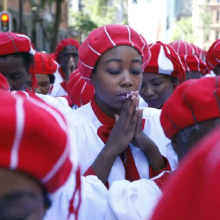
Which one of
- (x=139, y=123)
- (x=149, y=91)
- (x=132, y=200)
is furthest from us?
(x=149, y=91)

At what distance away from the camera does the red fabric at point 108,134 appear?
8.95 ft

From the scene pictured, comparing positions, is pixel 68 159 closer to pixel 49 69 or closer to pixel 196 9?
pixel 49 69

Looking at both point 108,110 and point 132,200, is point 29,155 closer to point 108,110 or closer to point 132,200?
point 132,200

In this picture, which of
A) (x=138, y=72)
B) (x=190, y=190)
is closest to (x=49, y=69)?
(x=138, y=72)

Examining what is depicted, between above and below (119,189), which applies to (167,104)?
above

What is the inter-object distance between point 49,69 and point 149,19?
4113mm

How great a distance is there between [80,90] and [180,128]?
113 inches

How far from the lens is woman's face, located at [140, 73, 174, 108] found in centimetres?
398

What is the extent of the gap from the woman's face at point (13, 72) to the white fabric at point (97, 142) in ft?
2.89

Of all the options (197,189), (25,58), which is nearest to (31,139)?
(197,189)

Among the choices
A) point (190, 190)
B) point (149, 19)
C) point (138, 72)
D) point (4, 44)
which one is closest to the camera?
point (190, 190)

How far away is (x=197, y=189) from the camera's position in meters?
0.91

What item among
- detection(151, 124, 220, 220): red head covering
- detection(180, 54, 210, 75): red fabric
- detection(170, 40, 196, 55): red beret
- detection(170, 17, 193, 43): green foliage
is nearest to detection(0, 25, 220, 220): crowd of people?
detection(151, 124, 220, 220): red head covering

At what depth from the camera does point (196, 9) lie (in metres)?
96.1
